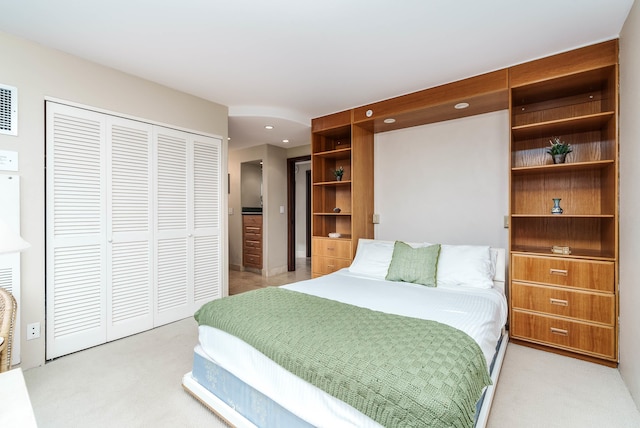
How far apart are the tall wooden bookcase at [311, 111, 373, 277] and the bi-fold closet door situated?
1.28 m

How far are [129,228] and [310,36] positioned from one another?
2.33 metres

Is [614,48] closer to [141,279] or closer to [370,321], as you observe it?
[370,321]

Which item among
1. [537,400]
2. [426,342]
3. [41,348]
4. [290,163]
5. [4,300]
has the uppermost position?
[290,163]

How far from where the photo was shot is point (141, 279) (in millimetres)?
2930

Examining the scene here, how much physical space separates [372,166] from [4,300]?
350cm

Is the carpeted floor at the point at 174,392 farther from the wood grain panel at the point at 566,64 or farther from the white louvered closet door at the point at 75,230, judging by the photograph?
the wood grain panel at the point at 566,64

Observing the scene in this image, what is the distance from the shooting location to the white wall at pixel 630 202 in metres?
1.83

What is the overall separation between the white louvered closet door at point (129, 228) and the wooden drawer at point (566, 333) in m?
3.45

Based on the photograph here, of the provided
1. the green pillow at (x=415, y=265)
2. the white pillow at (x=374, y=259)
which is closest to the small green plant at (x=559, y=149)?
the green pillow at (x=415, y=265)

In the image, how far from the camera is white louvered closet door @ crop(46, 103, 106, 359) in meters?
2.38

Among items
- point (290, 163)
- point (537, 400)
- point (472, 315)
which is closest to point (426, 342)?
point (472, 315)

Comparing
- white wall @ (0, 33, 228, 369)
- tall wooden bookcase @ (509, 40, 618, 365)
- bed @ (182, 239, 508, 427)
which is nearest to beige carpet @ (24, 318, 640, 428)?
bed @ (182, 239, 508, 427)

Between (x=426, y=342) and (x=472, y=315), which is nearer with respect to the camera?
(x=426, y=342)

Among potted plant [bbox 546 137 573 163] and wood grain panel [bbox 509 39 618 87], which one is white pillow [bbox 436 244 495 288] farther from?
wood grain panel [bbox 509 39 618 87]
